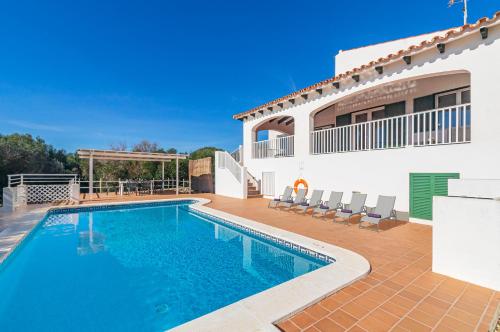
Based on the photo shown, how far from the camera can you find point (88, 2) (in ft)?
41.0

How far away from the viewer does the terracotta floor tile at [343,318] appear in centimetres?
284

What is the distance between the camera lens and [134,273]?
209 inches

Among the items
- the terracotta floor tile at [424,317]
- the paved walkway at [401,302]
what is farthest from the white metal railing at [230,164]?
the terracotta floor tile at [424,317]

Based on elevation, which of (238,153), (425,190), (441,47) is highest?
(441,47)

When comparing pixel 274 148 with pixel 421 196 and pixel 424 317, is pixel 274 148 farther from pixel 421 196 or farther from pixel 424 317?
pixel 424 317

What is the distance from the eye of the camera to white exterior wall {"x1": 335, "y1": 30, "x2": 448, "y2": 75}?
11.7 metres

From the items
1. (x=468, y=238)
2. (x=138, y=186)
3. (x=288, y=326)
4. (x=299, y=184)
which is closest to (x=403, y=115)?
(x=299, y=184)

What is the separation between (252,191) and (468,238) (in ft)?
40.7

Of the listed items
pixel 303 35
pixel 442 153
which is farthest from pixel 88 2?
pixel 442 153

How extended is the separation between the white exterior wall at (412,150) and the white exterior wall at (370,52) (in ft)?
14.8

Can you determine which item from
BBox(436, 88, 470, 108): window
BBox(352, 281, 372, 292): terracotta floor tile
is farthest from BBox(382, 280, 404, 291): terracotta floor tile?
BBox(436, 88, 470, 108): window

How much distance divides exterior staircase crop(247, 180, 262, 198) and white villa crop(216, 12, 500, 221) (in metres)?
0.15

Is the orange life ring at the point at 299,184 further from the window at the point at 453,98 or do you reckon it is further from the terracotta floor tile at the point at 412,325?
the terracotta floor tile at the point at 412,325

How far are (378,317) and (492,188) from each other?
9.61ft
